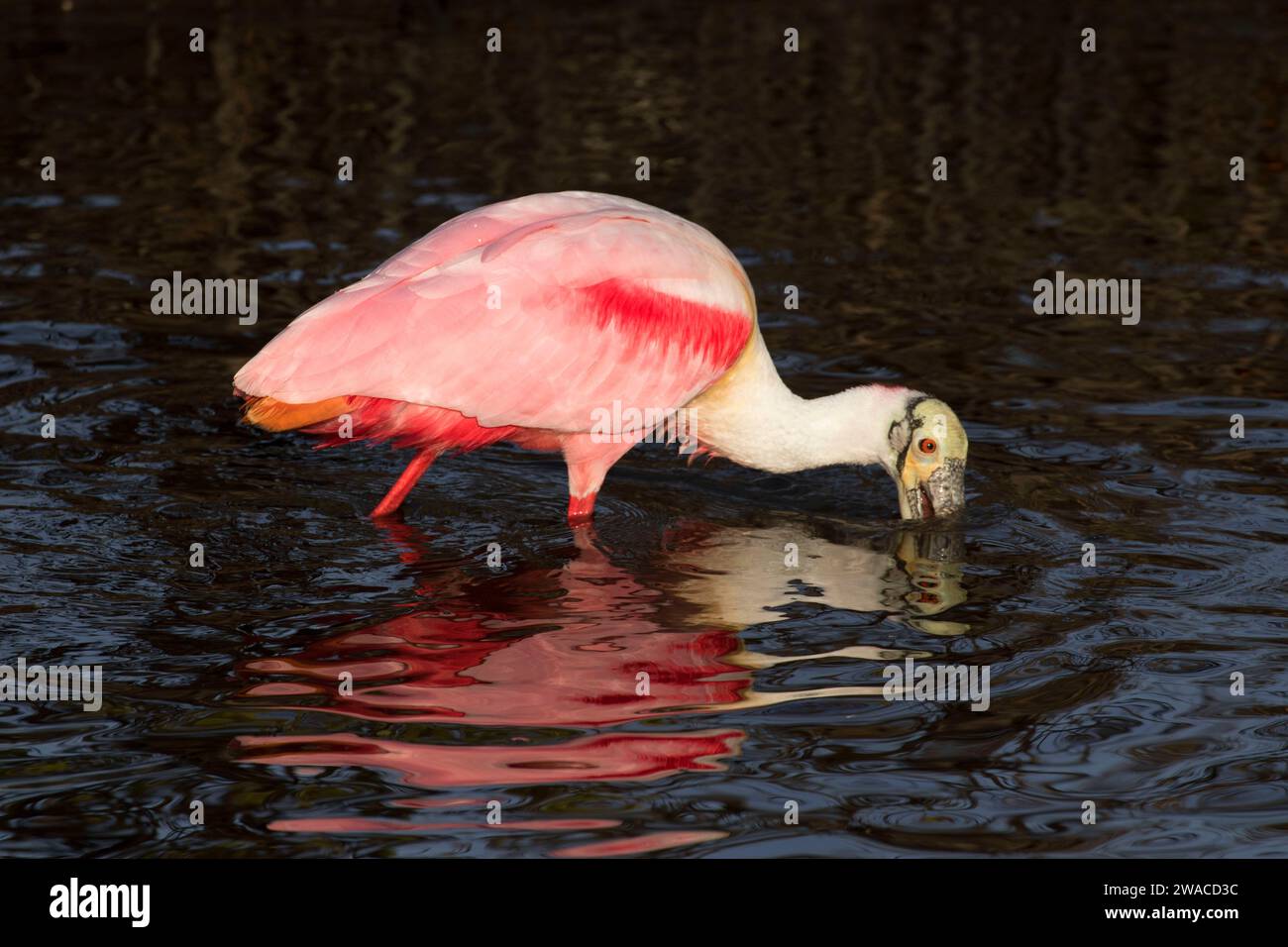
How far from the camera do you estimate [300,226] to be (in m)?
13.9

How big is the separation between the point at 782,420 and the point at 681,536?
Answer: 666mm

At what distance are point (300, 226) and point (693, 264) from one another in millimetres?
6151

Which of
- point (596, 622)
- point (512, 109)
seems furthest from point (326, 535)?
point (512, 109)

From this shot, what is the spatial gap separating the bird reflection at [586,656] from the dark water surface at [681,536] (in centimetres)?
2

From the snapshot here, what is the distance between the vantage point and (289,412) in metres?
7.87

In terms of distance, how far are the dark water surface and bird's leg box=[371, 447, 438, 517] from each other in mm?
128

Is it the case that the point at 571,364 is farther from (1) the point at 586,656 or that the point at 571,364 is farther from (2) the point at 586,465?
(1) the point at 586,656

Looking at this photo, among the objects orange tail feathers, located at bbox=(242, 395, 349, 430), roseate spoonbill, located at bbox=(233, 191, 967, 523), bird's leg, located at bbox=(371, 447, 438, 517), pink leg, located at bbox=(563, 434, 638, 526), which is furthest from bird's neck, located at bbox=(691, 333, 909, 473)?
orange tail feathers, located at bbox=(242, 395, 349, 430)

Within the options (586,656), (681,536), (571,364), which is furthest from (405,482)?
(586,656)

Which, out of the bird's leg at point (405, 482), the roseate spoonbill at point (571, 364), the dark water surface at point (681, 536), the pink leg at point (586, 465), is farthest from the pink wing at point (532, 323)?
the dark water surface at point (681, 536)

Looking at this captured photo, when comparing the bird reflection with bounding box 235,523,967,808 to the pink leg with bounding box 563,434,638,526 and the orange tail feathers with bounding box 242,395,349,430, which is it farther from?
the orange tail feathers with bounding box 242,395,349,430

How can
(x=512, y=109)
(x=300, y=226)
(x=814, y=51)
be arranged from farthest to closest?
(x=814, y=51) → (x=512, y=109) → (x=300, y=226)

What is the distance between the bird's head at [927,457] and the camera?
852 cm
